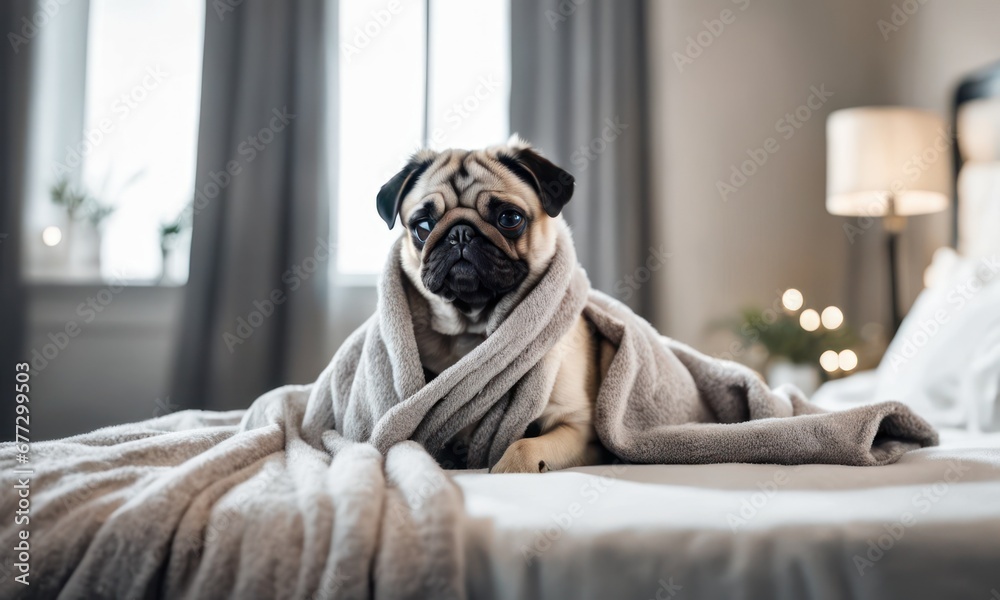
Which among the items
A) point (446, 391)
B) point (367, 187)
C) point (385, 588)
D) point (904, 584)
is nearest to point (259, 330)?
point (367, 187)

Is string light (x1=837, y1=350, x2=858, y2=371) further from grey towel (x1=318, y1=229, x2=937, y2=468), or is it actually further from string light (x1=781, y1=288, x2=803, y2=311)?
grey towel (x1=318, y1=229, x2=937, y2=468)

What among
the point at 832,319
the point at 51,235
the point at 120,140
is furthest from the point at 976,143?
the point at 51,235

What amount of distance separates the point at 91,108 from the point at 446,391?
3.04 meters

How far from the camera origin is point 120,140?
3.25m

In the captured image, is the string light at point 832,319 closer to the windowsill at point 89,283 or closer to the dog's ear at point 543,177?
the dog's ear at point 543,177

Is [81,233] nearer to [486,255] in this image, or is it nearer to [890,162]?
[486,255]

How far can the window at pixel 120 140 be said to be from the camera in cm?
313

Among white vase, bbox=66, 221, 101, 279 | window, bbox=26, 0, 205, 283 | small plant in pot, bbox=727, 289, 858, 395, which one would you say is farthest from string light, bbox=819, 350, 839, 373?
white vase, bbox=66, 221, 101, 279

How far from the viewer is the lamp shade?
2.68m

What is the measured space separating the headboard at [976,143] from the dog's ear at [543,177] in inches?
72.2

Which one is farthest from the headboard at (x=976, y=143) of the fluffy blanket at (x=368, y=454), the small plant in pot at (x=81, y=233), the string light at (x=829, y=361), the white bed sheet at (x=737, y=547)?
the small plant in pot at (x=81, y=233)

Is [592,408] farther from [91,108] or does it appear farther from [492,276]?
[91,108]

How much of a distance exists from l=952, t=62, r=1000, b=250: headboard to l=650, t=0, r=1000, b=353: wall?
78 cm

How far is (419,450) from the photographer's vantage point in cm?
107
